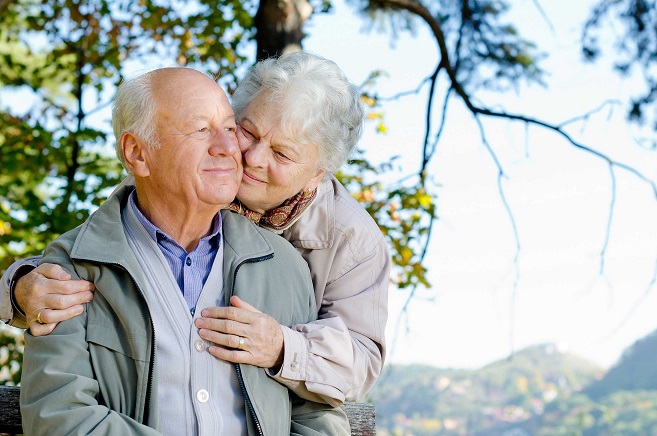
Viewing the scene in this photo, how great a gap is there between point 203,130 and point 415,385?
40535mm

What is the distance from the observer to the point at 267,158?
2.31 metres

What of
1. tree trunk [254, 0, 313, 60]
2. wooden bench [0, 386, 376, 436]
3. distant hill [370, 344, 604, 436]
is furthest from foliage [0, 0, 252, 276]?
distant hill [370, 344, 604, 436]

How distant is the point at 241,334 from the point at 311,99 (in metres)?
0.67

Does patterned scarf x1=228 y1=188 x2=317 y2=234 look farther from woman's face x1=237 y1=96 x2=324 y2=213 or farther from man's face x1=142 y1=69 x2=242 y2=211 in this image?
man's face x1=142 y1=69 x2=242 y2=211

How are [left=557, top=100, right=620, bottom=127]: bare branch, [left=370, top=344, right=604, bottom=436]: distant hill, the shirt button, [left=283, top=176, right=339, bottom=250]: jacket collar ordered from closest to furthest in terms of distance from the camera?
the shirt button
[left=283, top=176, right=339, bottom=250]: jacket collar
[left=557, top=100, right=620, bottom=127]: bare branch
[left=370, top=344, right=604, bottom=436]: distant hill

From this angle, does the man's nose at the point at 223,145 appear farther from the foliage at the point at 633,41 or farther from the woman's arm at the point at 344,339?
the foliage at the point at 633,41

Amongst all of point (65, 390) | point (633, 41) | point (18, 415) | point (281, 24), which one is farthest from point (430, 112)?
point (65, 390)

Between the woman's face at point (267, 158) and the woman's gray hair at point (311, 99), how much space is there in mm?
22

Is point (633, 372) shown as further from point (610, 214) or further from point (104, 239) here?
point (104, 239)

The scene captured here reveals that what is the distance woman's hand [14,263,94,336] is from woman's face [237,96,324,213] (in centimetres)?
51

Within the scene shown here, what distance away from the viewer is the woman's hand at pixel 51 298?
1992 millimetres

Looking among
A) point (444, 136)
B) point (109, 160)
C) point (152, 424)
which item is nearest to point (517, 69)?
point (444, 136)

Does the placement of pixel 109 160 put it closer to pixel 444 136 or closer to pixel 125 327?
Result: pixel 444 136

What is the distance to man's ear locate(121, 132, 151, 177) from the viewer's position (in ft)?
7.16
